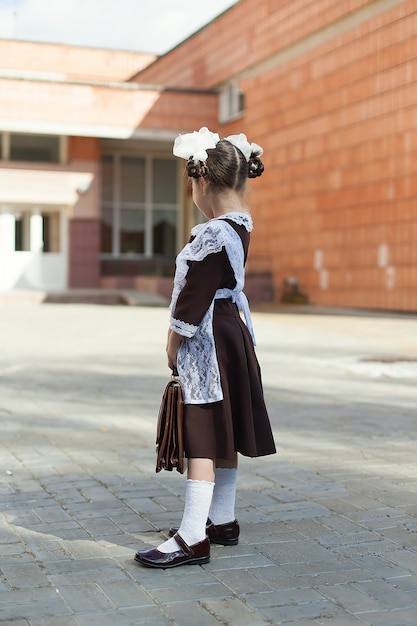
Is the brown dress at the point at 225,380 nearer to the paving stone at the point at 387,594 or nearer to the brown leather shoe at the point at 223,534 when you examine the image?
the brown leather shoe at the point at 223,534

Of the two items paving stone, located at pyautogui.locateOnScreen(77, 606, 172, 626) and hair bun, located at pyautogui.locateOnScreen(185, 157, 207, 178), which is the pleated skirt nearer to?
hair bun, located at pyautogui.locateOnScreen(185, 157, 207, 178)

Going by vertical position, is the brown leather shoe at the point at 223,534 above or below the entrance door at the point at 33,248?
below

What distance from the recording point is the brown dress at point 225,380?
133 inches

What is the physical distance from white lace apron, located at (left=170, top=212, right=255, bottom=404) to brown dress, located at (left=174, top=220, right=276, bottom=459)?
1.1 inches

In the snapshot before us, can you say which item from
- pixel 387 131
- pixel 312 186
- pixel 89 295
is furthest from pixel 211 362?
pixel 89 295

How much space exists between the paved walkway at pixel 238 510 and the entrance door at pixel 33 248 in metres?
19.0

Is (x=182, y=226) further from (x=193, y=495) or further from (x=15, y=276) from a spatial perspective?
(x=193, y=495)

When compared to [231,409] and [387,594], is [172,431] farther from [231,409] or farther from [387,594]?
[387,594]

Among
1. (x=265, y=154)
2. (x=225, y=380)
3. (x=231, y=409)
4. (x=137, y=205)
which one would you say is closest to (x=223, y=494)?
(x=231, y=409)

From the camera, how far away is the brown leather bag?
11.3 ft

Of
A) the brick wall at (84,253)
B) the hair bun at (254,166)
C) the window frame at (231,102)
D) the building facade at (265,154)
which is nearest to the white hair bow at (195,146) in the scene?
the hair bun at (254,166)

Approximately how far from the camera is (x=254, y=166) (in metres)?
3.64

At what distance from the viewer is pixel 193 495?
3439 mm

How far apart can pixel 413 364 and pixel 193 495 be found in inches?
267
